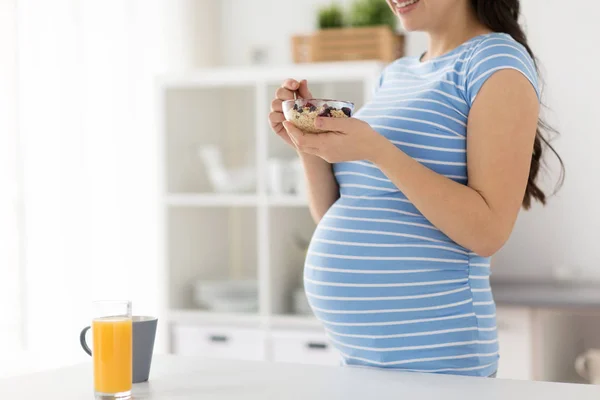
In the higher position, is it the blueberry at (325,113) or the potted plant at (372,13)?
the potted plant at (372,13)

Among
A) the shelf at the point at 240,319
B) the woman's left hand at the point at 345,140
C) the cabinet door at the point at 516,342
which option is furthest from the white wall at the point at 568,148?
the woman's left hand at the point at 345,140

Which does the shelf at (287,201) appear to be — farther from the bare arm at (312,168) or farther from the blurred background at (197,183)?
the bare arm at (312,168)

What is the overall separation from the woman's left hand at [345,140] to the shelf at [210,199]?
1.72 m

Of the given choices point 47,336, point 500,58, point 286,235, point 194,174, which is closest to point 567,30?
point 286,235

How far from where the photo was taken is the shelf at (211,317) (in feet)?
9.64

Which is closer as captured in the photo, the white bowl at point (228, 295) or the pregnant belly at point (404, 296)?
the pregnant belly at point (404, 296)

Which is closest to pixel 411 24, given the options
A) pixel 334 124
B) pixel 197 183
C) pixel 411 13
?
pixel 411 13

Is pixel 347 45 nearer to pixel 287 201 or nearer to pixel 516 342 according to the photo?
pixel 287 201

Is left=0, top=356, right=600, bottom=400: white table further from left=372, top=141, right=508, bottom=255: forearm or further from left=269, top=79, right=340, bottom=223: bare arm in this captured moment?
left=269, top=79, right=340, bottom=223: bare arm

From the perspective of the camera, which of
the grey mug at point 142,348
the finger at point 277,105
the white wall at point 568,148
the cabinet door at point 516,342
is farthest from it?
the white wall at point 568,148

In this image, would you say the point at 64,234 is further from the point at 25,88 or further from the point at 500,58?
the point at 500,58

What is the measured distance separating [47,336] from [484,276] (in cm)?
184

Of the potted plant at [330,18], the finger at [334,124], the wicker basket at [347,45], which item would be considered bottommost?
the finger at [334,124]

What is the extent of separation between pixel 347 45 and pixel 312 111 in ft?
5.81
